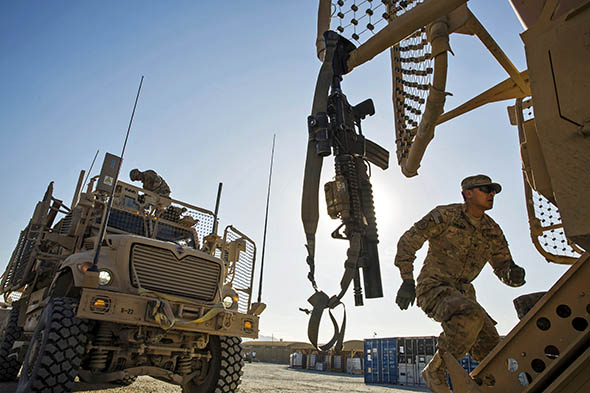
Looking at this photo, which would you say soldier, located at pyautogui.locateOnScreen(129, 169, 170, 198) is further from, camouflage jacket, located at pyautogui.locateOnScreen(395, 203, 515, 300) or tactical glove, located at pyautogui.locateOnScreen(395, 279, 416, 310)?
tactical glove, located at pyautogui.locateOnScreen(395, 279, 416, 310)

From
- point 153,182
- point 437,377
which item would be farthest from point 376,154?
point 153,182

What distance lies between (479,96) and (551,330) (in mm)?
2925

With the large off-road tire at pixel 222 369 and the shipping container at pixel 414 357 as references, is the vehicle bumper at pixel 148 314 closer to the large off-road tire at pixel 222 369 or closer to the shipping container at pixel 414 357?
the large off-road tire at pixel 222 369

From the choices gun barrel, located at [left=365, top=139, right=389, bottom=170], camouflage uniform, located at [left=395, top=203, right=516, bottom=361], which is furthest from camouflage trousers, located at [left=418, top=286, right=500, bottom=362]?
gun barrel, located at [left=365, top=139, right=389, bottom=170]

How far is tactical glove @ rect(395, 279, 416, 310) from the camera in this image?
284 centimetres

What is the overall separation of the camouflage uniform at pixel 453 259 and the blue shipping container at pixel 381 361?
40.7 feet

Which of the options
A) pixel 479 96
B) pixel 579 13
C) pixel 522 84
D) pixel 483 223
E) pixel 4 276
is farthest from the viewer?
pixel 4 276

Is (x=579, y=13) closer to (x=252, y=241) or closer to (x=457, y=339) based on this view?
(x=457, y=339)

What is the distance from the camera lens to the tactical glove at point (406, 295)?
2842 mm

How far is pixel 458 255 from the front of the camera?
3.19 meters

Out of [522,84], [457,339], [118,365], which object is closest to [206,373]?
[118,365]

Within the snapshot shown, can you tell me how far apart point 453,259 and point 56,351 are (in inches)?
141

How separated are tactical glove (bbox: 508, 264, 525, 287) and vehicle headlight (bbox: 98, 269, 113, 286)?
154 inches

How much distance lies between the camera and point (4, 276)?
674 cm
